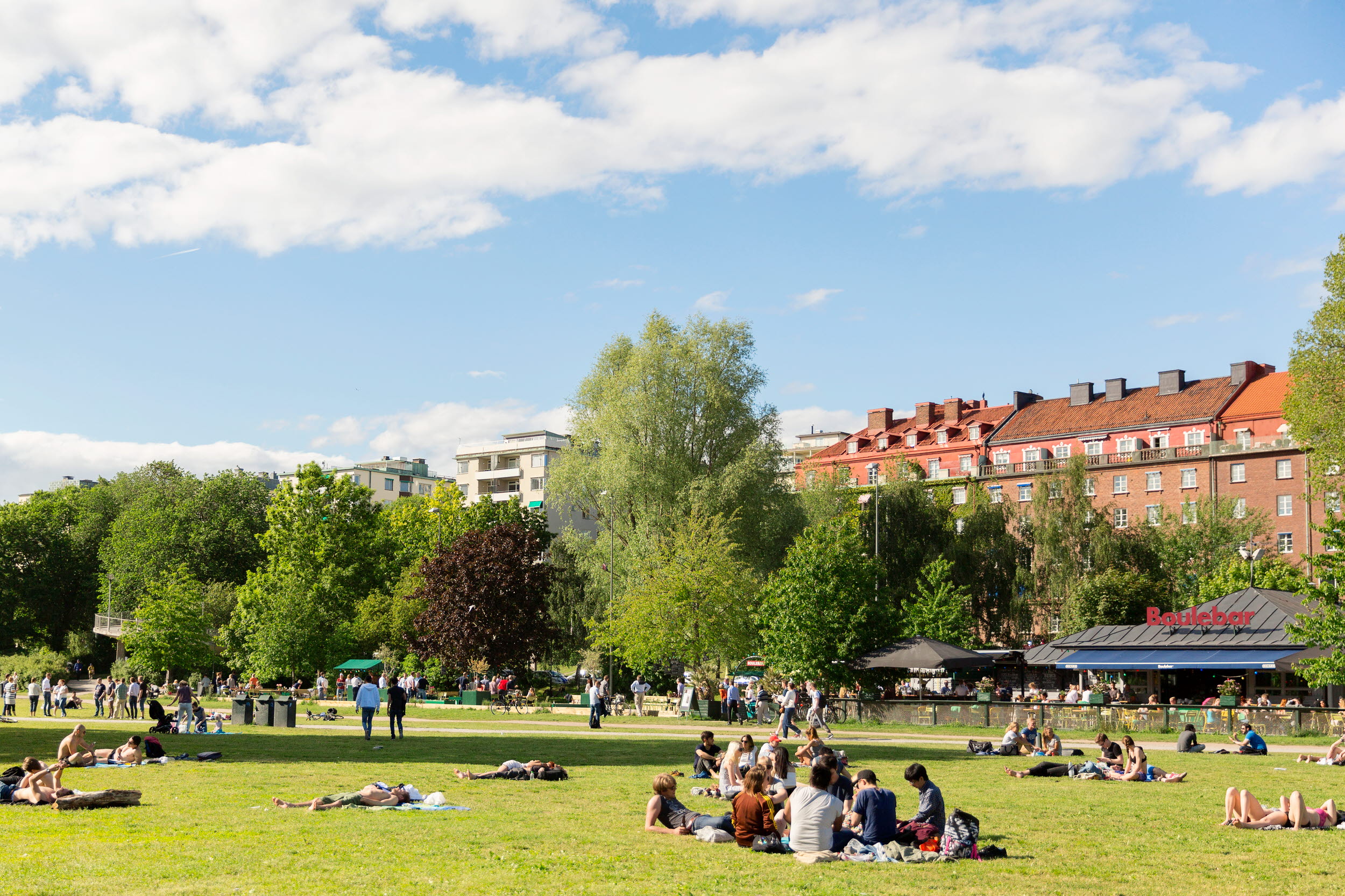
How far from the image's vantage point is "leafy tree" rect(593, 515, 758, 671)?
4750 centimetres

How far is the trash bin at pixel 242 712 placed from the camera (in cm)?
3762

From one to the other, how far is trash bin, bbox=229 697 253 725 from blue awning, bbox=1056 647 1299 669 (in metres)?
29.4

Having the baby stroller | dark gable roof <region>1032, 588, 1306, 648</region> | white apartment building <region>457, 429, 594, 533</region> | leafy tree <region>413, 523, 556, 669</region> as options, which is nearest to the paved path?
the baby stroller

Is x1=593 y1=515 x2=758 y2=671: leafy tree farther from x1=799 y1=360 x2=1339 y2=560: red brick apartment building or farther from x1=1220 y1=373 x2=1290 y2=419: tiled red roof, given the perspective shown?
x1=1220 y1=373 x2=1290 y2=419: tiled red roof

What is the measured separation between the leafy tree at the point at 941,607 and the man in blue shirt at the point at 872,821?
48.2m


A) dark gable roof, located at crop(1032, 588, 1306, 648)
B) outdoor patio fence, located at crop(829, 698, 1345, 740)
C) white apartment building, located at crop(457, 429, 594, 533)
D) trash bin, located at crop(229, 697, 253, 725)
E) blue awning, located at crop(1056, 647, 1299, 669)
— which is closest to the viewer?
outdoor patio fence, located at crop(829, 698, 1345, 740)

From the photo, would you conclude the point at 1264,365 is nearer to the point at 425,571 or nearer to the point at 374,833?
the point at 425,571

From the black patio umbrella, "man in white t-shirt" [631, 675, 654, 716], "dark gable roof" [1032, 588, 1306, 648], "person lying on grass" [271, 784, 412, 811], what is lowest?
"man in white t-shirt" [631, 675, 654, 716]

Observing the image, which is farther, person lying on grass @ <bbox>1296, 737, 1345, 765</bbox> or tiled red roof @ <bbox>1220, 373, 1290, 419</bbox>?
tiled red roof @ <bbox>1220, 373, 1290, 419</bbox>

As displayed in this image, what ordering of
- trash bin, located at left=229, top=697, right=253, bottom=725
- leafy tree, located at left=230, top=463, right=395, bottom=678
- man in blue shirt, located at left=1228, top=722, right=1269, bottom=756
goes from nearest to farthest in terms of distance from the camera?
man in blue shirt, located at left=1228, top=722, right=1269, bottom=756 < trash bin, located at left=229, top=697, right=253, bottom=725 < leafy tree, located at left=230, top=463, right=395, bottom=678

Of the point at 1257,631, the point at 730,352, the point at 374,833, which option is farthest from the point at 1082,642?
the point at 374,833

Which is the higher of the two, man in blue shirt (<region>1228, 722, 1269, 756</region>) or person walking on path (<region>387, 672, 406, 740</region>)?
person walking on path (<region>387, 672, 406, 740</region>)

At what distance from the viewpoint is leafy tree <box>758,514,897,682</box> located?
41844 millimetres

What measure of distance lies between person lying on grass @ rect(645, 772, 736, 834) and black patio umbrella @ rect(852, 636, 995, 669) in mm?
27127
